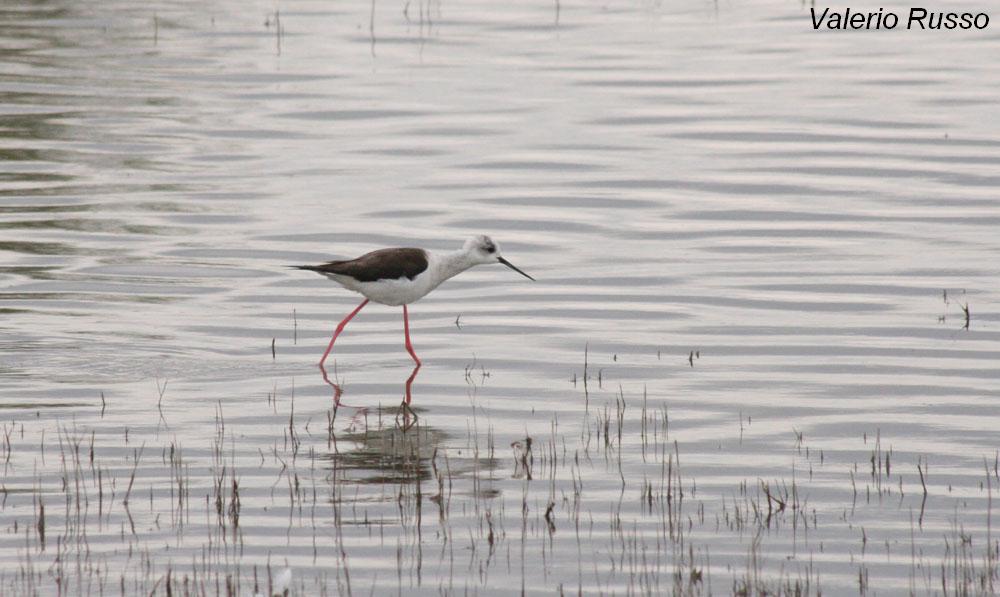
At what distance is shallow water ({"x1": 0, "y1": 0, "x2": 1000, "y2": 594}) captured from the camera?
28.5ft

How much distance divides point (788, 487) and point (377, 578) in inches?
103

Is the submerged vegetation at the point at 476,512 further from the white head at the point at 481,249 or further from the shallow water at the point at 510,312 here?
the white head at the point at 481,249

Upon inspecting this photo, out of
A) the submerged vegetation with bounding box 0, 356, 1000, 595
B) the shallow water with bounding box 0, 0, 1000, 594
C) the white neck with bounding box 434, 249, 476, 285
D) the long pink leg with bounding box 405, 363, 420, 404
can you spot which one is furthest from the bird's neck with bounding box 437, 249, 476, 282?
the submerged vegetation with bounding box 0, 356, 1000, 595

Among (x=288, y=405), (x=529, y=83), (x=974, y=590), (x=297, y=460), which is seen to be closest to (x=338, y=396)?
(x=288, y=405)

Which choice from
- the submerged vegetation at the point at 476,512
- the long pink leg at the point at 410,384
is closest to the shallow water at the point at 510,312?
the submerged vegetation at the point at 476,512

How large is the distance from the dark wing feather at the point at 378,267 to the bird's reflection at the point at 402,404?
0.71m

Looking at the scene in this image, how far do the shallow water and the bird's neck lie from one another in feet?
1.76

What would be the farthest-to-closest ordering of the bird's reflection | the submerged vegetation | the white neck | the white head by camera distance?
the white head → the white neck → the bird's reflection → the submerged vegetation

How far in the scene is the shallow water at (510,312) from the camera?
8.70m

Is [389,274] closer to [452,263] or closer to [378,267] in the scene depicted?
[378,267]

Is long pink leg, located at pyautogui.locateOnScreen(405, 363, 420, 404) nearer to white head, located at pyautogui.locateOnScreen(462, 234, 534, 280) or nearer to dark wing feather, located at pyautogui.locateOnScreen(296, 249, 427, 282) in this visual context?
dark wing feather, located at pyautogui.locateOnScreen(296, 249, 427, 282)

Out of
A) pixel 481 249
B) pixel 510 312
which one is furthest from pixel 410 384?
pixel 510 312

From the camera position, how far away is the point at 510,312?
1442 cm

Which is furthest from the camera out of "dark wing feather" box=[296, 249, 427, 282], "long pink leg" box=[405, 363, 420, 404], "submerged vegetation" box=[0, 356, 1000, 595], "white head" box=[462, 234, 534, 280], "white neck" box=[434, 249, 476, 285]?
"white head" box=[462, 234, 534, 280]
